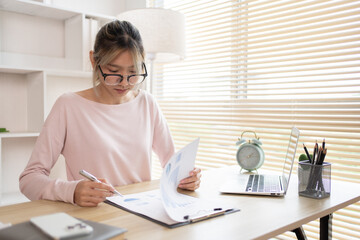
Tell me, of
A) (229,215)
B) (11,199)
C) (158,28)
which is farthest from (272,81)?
(11,199)

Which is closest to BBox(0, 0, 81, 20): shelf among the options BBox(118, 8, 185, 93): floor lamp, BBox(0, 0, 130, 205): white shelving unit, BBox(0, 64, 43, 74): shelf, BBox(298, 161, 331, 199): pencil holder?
BBox(0, 0, 130, 205): white shelving unit

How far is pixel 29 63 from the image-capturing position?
7.70ft

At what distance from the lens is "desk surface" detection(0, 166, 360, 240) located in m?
0.84

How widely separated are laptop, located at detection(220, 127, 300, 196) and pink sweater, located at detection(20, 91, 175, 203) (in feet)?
1.49

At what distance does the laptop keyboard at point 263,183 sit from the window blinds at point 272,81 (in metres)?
0.54

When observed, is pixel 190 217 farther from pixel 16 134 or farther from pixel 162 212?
pixel 16 134

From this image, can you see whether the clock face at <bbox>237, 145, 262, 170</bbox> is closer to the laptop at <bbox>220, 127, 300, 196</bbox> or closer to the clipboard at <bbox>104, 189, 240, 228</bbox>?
the laptop at <bbox>220, 127, 300, 196</bbox>

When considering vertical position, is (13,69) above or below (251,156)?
above

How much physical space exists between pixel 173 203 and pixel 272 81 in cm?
130

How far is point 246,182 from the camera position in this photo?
54.8 inches

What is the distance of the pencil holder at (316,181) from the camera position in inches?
47.6

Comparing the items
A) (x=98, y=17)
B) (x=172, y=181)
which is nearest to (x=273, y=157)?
(x=172, y=181)

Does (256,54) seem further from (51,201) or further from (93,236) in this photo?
(93,236)

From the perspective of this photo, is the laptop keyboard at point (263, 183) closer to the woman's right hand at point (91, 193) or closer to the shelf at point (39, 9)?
the woman's right hand at point (91, 193)
